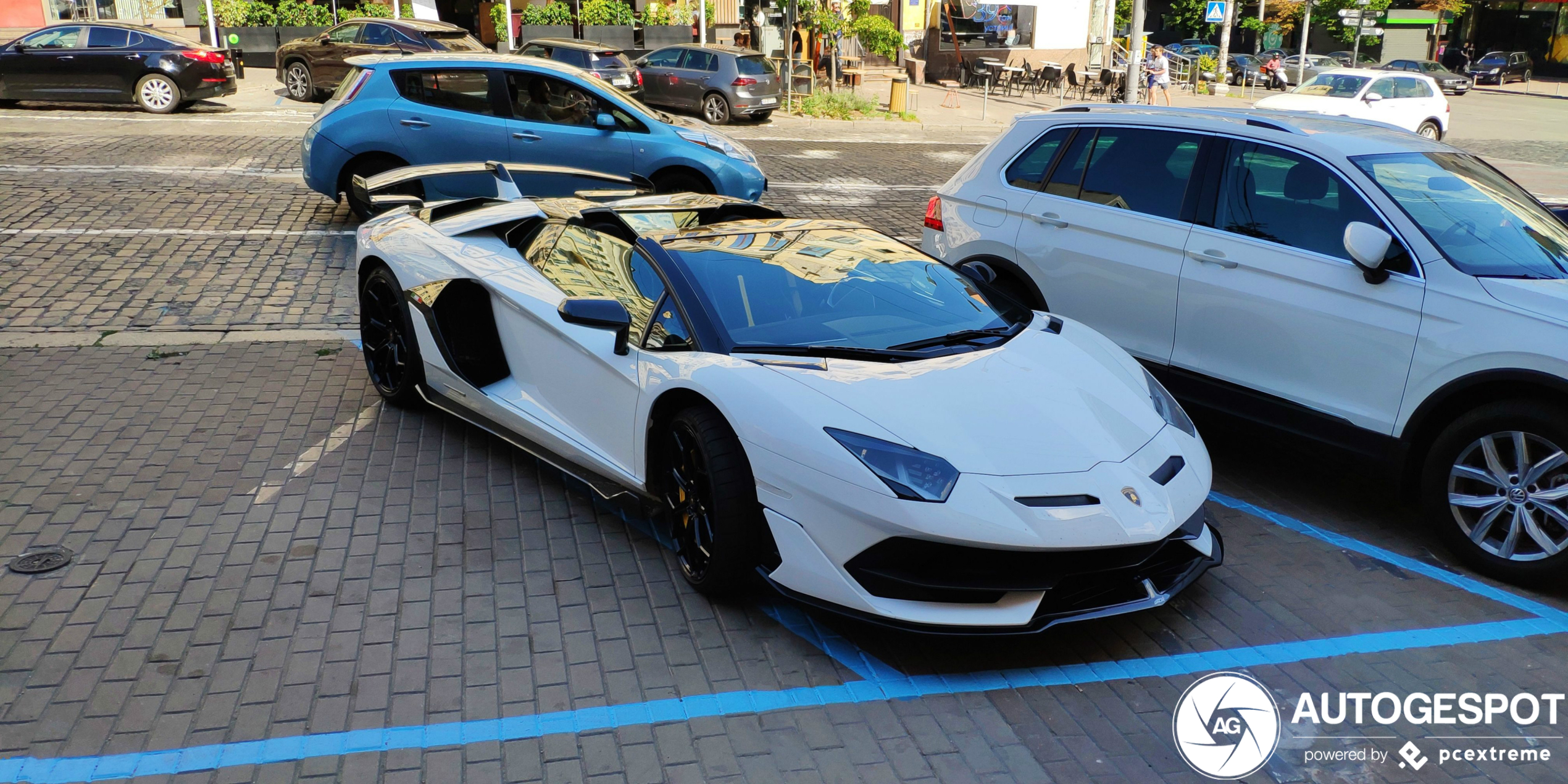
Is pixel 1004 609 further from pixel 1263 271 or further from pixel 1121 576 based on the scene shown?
pixel 1263 271

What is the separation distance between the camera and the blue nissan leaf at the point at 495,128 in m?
10.8

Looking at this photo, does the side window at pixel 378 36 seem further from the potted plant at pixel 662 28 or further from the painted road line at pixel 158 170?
the potted plant at pixel 662 28

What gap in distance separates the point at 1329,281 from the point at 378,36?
847 inches

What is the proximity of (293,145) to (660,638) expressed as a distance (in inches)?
575

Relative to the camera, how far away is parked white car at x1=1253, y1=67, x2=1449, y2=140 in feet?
75.1

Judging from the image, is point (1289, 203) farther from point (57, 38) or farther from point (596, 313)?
point (57, 38)

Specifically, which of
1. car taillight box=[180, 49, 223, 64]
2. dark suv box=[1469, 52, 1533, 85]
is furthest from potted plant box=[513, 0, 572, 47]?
dark suv box=[1469, 52, 1533, 85]

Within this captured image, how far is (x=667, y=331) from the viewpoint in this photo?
4.41m

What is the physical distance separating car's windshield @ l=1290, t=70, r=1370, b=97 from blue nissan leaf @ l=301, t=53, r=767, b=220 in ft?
57.1

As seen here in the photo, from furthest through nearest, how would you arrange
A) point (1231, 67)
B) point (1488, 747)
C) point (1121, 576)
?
point (1231, 67) < point (1121, 576) < point (1488, 747)

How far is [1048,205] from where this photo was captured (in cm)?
636

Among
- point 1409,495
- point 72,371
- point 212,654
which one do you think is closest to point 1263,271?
point 1409,495

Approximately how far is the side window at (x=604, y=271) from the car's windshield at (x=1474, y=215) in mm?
3346

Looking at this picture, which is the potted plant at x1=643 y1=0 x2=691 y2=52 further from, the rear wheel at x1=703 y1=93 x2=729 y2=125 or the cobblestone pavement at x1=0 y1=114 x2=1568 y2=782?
the cobblestone pavement at x1=0 y1=114 x2=1568 y2=782
